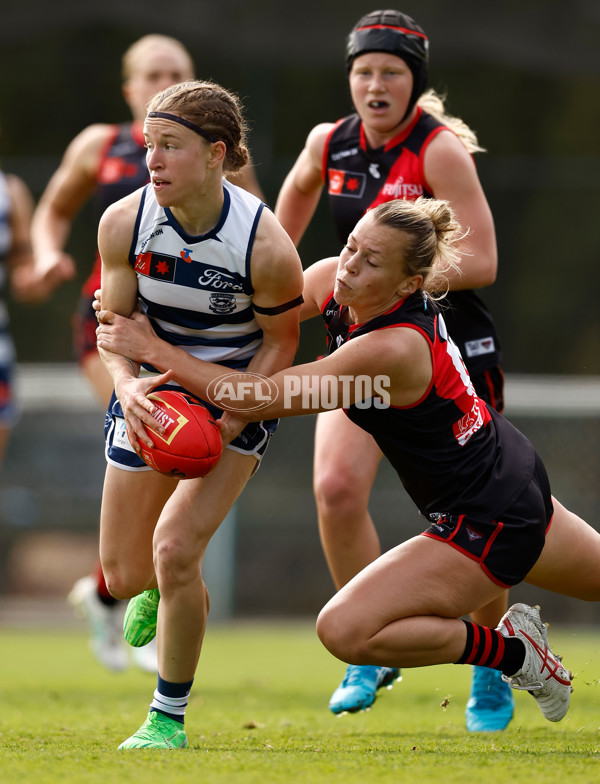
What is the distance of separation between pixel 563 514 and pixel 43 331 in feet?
31.8

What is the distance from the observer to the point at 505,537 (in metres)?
3.54

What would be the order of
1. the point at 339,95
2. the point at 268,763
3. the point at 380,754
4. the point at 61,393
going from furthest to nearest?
the point at 339,95 < the point at 61,393 < the point at 380,754 < the point at 268,763

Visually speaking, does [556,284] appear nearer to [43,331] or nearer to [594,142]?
[594,142]

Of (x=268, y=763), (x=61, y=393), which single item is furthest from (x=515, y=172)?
(x=268, y=763)

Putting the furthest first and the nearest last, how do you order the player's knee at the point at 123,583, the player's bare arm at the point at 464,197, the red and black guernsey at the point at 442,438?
the player's bare arm at the point at 464,197 < the player's knee at the point at 123,583 < the red and black guernsey at the point at 442,438

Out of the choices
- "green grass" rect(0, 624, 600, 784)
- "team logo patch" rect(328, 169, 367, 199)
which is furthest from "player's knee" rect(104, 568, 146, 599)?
"team logo patch" rect(328, 169, 367, 199)

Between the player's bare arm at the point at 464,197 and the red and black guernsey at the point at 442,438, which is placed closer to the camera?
the red and black guernsey at the point at 442,438

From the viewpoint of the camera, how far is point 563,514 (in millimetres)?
3752

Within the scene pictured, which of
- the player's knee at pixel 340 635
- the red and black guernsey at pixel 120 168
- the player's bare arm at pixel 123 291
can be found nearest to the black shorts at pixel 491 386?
the player's knee at pixel 340 635

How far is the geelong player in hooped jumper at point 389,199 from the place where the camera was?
4.23 metres

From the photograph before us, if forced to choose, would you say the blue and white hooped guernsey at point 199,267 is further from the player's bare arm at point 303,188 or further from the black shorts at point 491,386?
the black shorts at point 491,386

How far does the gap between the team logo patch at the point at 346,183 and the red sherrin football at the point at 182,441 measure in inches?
48.5

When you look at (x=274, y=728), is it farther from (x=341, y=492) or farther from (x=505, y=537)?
(x=505, y=537)

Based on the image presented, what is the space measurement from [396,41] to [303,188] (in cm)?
69
